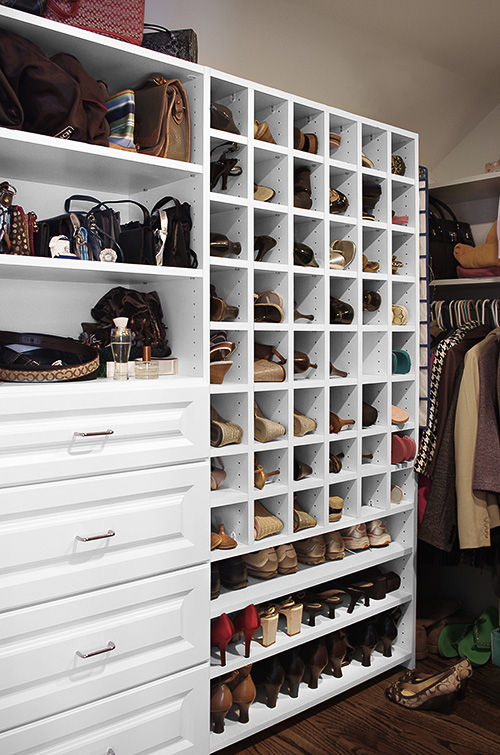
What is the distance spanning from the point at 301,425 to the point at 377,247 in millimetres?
812

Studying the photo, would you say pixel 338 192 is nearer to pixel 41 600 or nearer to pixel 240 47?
pixel 240 47

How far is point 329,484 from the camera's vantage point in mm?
2379

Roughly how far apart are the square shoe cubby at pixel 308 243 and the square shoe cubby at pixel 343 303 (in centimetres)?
17

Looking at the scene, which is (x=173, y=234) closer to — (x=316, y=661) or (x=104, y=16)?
(x=104, y=16)

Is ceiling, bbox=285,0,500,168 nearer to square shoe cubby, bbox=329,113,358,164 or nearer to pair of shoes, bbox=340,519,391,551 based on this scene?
square shoe cubby, bbox=329,113,358,164

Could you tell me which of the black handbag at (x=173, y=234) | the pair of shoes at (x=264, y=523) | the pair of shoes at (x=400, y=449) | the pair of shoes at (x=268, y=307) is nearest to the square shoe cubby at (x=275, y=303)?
the pair of shoes at (x=268, y=307)

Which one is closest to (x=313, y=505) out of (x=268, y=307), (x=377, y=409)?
(x=377, y=409)

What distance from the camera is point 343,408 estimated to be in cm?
250

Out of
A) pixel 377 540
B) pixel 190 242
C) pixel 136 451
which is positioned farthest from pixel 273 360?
pixel 377 540

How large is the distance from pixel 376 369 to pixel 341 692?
4.02 ft

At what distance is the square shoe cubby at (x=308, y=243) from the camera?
2264 mm

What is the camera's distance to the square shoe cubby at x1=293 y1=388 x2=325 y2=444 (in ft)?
7.50

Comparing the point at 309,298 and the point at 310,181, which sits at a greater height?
the point at 310,181

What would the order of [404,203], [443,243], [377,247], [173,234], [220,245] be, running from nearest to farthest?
1. [173,234]
2. [220,245]
3. [377,247]
4. [404,203]
5. [443,243]
